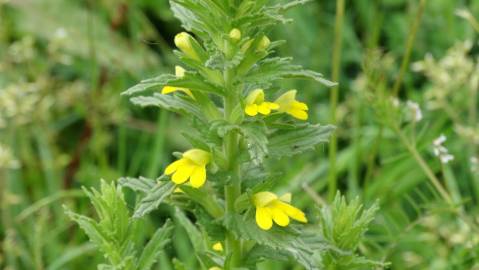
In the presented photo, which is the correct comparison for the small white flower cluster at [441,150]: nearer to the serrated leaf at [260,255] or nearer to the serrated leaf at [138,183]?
the serrated leaf at [260,255]

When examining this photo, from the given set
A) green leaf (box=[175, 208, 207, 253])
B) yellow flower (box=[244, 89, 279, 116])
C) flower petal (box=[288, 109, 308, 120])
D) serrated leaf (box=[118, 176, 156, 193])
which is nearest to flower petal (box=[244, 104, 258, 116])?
yellow flower (box=[244, 89, 279, 116])

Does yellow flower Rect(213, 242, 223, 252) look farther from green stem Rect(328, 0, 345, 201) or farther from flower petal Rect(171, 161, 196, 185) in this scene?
green stem Rect(328, 0, 345, 201)

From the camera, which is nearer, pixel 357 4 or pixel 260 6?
pixel 260 6

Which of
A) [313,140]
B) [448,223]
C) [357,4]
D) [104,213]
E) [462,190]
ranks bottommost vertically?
[104,213]

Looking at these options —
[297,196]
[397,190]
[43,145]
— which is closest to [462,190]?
[397,190]

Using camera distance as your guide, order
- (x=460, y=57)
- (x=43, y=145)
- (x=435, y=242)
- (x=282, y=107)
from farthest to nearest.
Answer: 1. (x=43, y=145)
2. (x=460, y=57)
3. (x=435, y=242)
4. (x=282, y=107)

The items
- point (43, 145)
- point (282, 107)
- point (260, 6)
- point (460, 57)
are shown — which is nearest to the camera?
point (260, 6)

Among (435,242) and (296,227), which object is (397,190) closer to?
(435,242)
